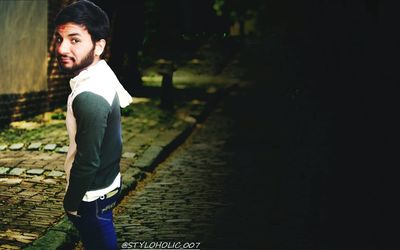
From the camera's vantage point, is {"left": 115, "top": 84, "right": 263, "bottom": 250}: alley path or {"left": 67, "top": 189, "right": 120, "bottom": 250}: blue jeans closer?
{"left": 67, "top": 189, "right": 120, "bottom": 250}: blue jeans

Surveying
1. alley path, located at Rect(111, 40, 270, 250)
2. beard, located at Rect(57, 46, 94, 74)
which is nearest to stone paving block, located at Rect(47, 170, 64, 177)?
alley path, located at Rect(111, 40, 270, 250)

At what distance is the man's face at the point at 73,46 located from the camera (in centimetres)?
268

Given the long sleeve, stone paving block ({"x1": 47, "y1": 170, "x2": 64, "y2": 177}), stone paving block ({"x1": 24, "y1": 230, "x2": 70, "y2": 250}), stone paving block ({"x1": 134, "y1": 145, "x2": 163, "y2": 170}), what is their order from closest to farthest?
the long sleeve, stone paving block ({"x1": 24, "y1": 230, "x2": 70, "y2": 250}), stone paving block ({"x1": 47, "y1": 170, "x2": 64, "y2": 177}), stone paving block ({"x1": 134, "y1": 145, "x2": 163, "y2": 170})

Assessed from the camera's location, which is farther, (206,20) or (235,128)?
(206,20)

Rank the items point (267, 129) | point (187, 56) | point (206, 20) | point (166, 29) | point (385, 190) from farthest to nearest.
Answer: point (187, 56)
point (166, 29)
point (206, 20)
point (267, 129)
point (385, 190)

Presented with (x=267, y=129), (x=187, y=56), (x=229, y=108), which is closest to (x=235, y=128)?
(x=267, y=129)

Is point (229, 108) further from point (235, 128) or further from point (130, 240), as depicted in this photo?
point (130, 240)

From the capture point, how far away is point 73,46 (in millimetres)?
2684

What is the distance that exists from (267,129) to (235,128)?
2.36 ft

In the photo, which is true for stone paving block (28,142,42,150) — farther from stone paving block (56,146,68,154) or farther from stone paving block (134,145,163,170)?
stone paving block (134,145,163,170)

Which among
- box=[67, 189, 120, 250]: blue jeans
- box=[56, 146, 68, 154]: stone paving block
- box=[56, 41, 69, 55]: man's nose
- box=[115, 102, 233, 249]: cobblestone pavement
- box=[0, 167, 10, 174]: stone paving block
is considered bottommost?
box=[115, 102, 233, 249]: cobblestone pavement

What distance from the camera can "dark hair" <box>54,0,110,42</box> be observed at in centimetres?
267

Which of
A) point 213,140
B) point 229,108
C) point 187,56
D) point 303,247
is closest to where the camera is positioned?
point 303,247

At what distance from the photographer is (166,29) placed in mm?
19625
